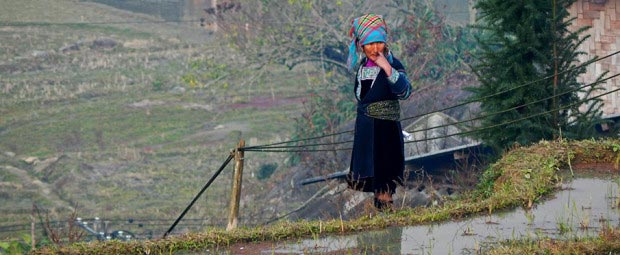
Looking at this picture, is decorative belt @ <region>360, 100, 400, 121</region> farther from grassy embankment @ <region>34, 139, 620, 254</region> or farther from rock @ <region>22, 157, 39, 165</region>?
rock @ <region>22, 157, 39, 165</region>

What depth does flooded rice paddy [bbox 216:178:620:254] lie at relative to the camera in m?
→ 7.63

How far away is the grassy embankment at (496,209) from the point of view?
7.32 meters

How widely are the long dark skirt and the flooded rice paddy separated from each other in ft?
3.24

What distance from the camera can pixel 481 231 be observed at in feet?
26.5

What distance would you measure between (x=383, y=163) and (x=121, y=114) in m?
28.4

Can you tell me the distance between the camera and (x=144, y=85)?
40719 millimetres

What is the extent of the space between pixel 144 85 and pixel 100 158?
29.5 ft

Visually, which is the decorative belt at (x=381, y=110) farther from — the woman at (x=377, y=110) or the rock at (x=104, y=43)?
the rock at (x=104, y=43)

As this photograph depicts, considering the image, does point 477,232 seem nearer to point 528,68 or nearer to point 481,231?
point 481,231

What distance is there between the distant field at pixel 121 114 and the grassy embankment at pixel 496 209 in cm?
1400

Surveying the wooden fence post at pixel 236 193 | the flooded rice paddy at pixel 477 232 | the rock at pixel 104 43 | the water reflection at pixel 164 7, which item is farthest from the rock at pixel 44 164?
the flooded rice paddy at pixel 477 232

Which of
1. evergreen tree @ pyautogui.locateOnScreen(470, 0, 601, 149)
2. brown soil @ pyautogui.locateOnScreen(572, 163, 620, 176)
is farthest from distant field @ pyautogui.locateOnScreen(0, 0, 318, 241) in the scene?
brown soil @ pyautogui.locateOnScreen(572, 163, 620, 176)

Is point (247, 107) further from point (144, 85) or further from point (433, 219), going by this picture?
point (433, 219)

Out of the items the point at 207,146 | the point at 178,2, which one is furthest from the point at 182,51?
the point at 207,146
